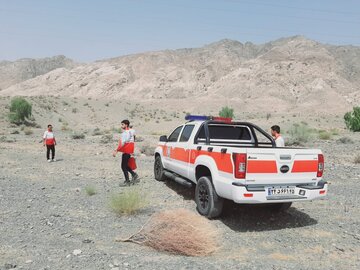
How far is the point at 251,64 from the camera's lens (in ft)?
278

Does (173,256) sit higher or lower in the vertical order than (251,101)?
lower

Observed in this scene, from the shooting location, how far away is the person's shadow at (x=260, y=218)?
6930mm

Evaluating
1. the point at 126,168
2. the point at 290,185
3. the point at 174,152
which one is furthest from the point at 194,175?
the point at 126,168

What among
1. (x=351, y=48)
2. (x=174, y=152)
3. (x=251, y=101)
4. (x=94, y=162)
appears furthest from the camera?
(x=351, y=48)

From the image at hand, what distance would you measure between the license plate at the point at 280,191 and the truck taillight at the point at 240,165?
1.78ft

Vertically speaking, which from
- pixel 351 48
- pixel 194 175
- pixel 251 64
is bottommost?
pixel 194 175

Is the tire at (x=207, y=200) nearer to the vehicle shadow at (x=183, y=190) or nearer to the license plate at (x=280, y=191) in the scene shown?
the license plate at (x=280, y=191)

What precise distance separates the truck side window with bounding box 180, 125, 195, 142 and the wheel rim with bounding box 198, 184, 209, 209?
5.61 ft

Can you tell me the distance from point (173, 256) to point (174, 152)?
13.8ft

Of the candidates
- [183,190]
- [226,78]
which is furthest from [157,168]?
[226,78]

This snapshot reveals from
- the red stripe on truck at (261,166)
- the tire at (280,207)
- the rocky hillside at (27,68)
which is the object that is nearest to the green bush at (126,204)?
the red stripe on truck at (261,166)

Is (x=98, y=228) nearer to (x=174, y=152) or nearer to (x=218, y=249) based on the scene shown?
(x=218, y=249)

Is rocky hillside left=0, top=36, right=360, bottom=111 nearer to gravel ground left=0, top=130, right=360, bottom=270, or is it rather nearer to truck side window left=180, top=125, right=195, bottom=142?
truck side window left=180, top=125, right=195, bottom=142

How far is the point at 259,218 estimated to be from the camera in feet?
24.5
